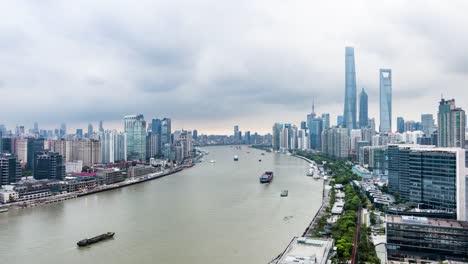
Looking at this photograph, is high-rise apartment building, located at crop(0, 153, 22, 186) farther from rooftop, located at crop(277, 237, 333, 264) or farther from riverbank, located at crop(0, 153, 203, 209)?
rooftop, located at crop(277, 237, 333, 264)

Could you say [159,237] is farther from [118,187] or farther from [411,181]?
[118,187]

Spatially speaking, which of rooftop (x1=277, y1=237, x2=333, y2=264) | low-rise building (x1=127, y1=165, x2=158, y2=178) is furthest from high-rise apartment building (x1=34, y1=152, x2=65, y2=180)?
rooftop (x1=277, y1=237, x2=333, y2=264)

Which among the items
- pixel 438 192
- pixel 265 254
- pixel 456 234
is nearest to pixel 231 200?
pixel 265 254

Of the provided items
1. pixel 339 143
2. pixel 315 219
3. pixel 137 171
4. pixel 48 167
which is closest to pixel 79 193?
pixel 48 167

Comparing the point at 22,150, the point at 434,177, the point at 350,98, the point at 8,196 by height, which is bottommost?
the point at 8,196

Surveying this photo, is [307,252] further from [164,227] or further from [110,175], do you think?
[110,175]

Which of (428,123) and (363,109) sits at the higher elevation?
(363,109)
